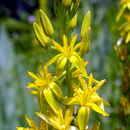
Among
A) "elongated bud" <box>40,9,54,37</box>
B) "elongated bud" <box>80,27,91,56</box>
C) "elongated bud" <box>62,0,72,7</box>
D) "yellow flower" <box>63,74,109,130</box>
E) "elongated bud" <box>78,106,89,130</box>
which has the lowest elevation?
"elongated bud" <box>78,106,89,130</box>

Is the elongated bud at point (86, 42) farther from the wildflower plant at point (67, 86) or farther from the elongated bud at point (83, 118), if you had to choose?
the elongated bud at point (83, 118)

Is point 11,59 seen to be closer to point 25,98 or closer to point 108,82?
point 25,98

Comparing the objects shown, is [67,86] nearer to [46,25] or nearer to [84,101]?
[84,101]

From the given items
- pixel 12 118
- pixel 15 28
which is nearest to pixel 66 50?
pixel 12 118

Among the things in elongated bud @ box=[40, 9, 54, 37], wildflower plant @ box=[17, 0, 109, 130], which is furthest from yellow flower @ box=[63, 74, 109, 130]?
elongated bud @ box=[40, 9, 54, 37]

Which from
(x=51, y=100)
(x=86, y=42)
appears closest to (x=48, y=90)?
(x=51, y=100)

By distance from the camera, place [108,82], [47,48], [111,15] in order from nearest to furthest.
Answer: [47,48], [108,82], [111,15]

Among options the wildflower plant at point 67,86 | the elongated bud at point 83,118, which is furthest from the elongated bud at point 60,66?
the elongated bud at point 83,118

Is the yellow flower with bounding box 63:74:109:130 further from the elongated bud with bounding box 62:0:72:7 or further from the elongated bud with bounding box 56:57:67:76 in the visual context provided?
the elongated bud with bounding box 62:0:72:7
